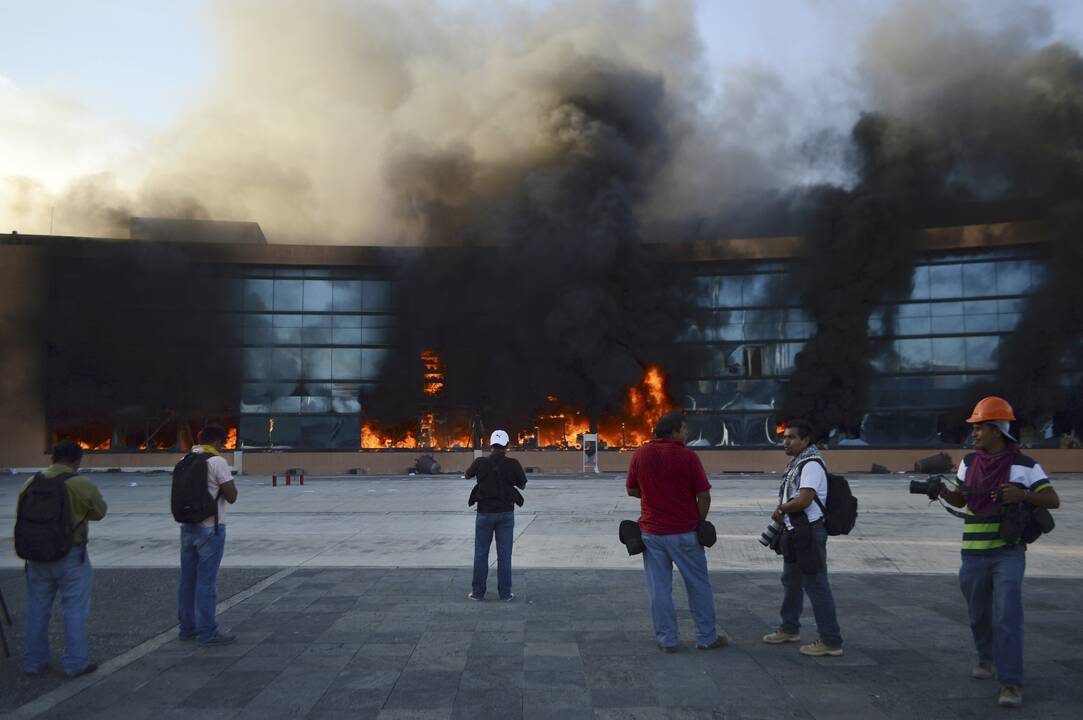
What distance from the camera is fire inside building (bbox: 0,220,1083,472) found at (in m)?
35.9

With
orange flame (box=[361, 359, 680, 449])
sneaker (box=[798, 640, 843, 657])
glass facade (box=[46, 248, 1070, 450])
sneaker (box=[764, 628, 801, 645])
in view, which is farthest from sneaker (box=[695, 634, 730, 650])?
glass facade (box=[46, 248, 1070, 450])

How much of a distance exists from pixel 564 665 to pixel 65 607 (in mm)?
3169

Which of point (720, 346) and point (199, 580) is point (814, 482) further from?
point (720, 346)

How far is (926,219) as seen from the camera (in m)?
40.1

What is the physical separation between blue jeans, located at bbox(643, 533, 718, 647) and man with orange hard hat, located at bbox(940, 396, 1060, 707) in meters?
1.57

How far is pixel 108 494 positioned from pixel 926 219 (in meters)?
37.4

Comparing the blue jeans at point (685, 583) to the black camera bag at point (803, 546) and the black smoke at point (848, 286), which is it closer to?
the black camera bag at point (803, 546)

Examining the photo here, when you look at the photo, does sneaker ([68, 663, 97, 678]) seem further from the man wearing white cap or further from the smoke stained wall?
the smoke stained wall

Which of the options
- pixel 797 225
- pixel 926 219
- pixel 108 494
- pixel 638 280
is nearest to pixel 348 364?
pixel 638 280

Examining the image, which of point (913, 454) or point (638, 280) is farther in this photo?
point (638, 280)

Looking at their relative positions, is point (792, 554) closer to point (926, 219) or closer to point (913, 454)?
point (913, 454)

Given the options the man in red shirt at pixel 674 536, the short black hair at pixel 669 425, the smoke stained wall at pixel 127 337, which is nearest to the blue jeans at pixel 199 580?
the man in red shirt at pixel 674 536

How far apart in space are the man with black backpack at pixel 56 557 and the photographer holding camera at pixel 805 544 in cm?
436

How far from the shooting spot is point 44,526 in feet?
16.5
